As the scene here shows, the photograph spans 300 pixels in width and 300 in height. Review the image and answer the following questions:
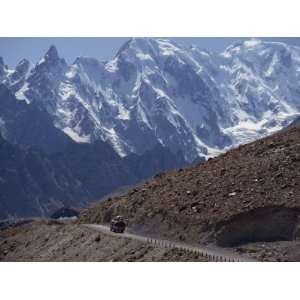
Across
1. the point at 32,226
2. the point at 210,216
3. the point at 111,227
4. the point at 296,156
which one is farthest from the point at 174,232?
the point at 32,226

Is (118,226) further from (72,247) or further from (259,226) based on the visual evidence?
(259,226)

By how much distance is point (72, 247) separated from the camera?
A: 8288 cm

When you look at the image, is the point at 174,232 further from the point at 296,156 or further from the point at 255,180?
the point at 296,156

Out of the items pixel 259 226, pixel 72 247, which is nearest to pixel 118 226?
pixel 72 247

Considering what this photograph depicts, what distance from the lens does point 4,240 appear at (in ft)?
342

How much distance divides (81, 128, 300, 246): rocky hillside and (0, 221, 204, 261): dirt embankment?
179 inches

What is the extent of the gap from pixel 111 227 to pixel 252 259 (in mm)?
23617

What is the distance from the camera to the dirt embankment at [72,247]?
66.9m

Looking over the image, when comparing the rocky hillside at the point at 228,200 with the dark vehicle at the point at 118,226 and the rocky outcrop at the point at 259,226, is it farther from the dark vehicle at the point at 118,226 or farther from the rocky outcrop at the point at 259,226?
the dark vehicle at the point at 118,226

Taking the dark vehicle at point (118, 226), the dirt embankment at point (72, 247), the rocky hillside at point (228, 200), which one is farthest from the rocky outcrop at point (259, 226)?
the dark vehicle at point (118, 226)

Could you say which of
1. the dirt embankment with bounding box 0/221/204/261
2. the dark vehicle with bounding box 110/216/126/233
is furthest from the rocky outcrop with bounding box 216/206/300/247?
the dark vehicle with bounding box 110/216/126/233

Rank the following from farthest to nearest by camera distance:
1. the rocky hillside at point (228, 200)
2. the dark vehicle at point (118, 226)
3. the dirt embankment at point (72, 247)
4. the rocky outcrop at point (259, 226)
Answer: the dark vehicle at point (118, 226) → the rocky hillside at point (228, 200) → the rocky outcrop at point (259, 226) → the dirt embankment at point (72, 247)

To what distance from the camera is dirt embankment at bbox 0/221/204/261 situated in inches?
2633

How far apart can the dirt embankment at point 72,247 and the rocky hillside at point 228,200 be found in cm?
455
